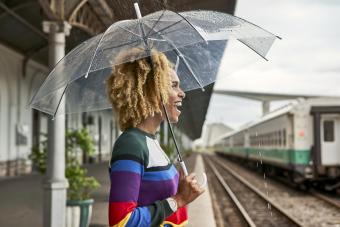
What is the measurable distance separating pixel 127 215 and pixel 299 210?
11.9m

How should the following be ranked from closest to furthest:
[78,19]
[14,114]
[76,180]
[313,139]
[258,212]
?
[76,180] → [78,19] → [258,212] → [313,139] → [14,114]

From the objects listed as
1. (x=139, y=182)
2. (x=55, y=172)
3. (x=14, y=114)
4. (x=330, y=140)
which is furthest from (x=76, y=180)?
(x=14, y=114)

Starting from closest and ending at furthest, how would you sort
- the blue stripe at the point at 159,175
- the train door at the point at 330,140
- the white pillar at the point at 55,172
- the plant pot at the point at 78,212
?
the blue stripe at the point at 159,175, the white pillar at the point at 55,172, the plant pot at the point at 78,212, the train door at the point at 330,140

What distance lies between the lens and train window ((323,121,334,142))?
53.5 ft

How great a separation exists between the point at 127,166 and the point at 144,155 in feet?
0.29

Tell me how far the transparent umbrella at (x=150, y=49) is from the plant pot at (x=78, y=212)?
15.8 ft

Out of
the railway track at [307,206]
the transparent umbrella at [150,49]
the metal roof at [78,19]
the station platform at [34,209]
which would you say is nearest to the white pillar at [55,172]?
the metal roof at [78,19]

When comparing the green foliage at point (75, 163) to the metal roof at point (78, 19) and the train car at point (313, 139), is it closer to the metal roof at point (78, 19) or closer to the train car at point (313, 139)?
the metal roof at point (78, 19)

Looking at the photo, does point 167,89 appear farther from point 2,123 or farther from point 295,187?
point 2,123

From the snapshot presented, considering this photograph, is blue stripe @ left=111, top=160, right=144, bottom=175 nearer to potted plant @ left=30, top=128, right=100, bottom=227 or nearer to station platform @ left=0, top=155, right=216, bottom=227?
potted plant @ left=30, top=128, right=100, bottom=227

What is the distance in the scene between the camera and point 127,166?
193cm

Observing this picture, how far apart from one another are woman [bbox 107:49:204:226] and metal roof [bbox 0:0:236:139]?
890mm

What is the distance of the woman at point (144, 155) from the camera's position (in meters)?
1.92

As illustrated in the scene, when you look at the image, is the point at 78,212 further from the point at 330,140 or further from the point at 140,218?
the point at 330,140
